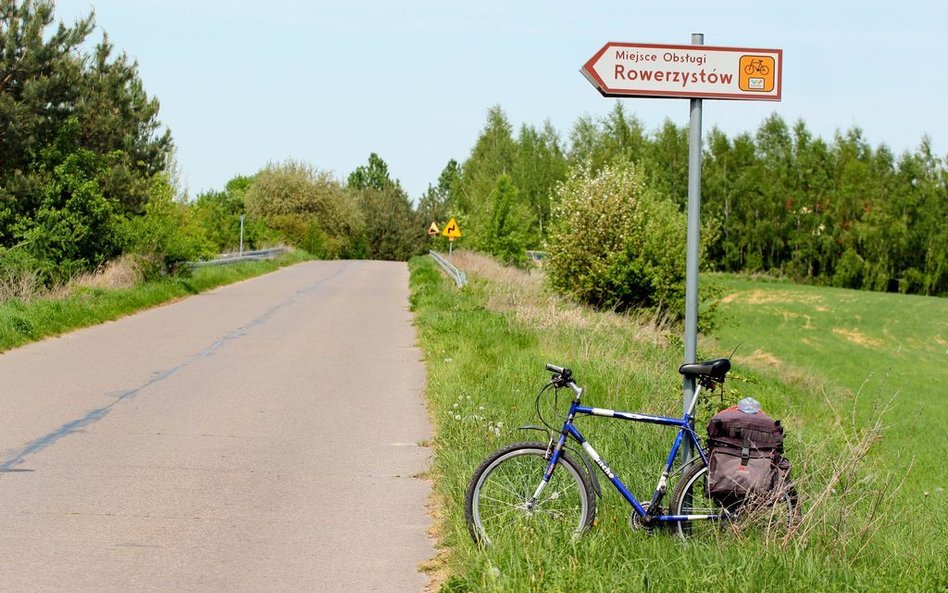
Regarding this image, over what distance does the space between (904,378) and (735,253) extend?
5140 centimetres

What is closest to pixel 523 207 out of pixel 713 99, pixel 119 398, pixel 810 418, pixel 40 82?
pixel 40 82

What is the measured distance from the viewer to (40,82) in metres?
33.7

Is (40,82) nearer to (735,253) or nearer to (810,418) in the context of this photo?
(810,418)

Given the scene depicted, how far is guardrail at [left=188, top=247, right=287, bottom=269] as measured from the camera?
37.5 m

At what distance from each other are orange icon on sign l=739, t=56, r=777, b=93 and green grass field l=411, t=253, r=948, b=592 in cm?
191

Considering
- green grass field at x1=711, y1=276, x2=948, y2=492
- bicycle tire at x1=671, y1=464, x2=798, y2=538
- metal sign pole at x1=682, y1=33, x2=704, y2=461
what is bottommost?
green grass field at x1=711, y1=276, x2=948, y2=492

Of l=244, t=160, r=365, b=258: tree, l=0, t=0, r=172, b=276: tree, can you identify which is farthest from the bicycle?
l=244, t=160, r=365, b=258: tree

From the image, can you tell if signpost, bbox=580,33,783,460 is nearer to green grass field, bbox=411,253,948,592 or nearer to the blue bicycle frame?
the blue bicycle frame

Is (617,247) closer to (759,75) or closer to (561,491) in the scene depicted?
(759,75)

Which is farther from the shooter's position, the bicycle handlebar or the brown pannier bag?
the bicycle handlebar

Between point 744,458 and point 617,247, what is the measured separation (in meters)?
28.3

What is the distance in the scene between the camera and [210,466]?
29.8 feet

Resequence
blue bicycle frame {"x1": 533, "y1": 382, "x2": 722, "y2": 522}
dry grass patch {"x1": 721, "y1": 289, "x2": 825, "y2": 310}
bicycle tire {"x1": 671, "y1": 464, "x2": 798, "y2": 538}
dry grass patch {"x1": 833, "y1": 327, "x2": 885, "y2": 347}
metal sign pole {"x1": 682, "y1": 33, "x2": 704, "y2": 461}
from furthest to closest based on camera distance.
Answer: dry grass patch {"x1": 721, "y1": 289, "x2": 825, "y2": 310}
dry grass patch {"x1": 833, "y1": 327, "x2": 885, "y2": 347}
metal sign pole {"x1": 682, "y1": 33, "x2": 704, "y2": 461}
blue bicycle frame {"x1": 533, "y1": 382, "x2": 722, "y2": 522}
bicycle tire {"x1": 671, "y1": 464, "x2": 798, "y2": 538}

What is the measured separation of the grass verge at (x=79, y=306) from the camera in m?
17.8
